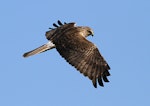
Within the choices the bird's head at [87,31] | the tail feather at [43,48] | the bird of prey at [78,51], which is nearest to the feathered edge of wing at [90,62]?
the bird of prey at [78,51]

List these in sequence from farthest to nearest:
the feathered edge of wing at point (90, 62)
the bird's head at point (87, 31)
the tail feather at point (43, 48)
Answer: the bird's head at point (87, 31) → the tail feather at point (43, 48) → the feathered edge of wing at point (90, 62)

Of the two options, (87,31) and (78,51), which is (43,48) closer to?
(78,51)

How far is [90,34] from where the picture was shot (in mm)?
19438

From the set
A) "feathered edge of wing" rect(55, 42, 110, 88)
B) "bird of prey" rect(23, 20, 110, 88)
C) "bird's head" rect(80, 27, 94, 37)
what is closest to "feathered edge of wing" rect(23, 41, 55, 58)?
"bird of prey" rect(23, 20, 110, 88)

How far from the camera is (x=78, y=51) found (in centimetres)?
1675

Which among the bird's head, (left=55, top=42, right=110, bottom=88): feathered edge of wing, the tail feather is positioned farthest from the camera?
the bird's head

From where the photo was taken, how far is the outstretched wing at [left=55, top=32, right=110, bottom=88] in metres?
16.1

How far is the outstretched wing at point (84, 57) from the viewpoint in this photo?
16.1 metres

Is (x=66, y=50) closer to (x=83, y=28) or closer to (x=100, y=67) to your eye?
(x=100, y=67)

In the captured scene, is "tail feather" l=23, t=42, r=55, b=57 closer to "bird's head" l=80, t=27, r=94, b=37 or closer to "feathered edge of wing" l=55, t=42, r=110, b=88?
"feathered edge of wing" l=55, t=42, r=110, b=88

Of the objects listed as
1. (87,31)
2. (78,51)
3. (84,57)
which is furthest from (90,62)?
(87,31)

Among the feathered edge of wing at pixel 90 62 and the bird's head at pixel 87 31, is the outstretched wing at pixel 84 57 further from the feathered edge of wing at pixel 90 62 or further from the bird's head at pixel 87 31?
the bird's head at pixel 87 31

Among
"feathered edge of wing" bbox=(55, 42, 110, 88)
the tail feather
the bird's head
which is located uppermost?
the bird's head

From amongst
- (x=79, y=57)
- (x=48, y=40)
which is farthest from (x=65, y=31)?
(x=79, y=57)
